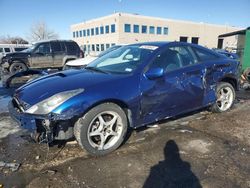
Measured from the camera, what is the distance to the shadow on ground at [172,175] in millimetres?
2805

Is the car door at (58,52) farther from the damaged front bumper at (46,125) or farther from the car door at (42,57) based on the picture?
the damaged front bumper at (46,125)

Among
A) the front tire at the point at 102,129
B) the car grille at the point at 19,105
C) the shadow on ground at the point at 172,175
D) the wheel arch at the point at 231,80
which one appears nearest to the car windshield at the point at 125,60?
the front tire at the point at 102,129

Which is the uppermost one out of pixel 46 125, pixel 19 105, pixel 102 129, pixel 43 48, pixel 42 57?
pixel 43 48

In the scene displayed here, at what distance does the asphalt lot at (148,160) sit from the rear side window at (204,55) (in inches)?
53.6

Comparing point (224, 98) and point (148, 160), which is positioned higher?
point (224, 98)

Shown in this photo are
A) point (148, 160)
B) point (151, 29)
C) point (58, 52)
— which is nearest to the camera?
point (148, 160)

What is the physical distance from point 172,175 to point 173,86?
1.62m

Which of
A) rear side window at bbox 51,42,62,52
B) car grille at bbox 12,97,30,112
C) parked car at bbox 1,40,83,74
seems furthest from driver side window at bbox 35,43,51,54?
car grille at bbox 12,97,30,112

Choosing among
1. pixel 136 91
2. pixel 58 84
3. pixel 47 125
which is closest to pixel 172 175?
pixel 136 91

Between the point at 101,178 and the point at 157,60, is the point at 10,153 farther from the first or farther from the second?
the point at 157,60

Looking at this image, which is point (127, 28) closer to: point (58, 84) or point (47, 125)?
point (58, 84)

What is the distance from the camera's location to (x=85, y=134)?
3301mm

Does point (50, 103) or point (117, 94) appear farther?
point (117, 94)

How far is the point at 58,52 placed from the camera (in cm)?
1327
